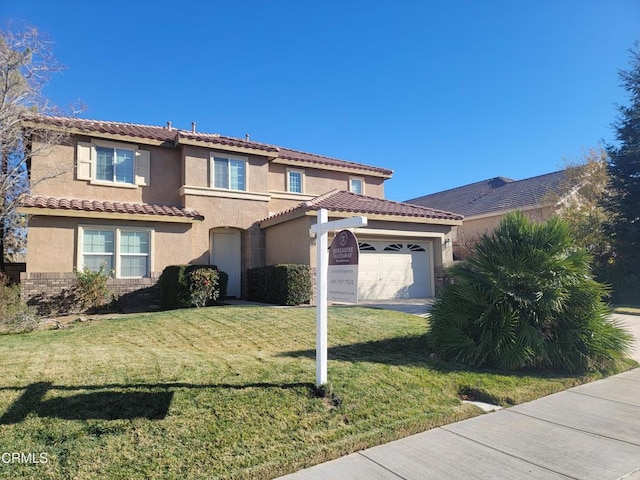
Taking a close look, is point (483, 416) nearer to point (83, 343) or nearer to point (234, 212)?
point (83, 343)

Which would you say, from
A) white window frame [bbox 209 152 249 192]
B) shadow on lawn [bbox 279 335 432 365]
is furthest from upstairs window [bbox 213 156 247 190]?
shadow on lawn [bbox 279 335 432 365]

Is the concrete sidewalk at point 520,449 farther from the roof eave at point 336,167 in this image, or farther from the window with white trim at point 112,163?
the roof eave at point 336,167

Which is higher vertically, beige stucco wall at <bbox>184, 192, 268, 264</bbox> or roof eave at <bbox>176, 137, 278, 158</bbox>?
roof eave at <bbox>176, 137, 278, 158</bbox>

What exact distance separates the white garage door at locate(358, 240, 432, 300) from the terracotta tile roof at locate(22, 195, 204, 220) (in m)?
6.47

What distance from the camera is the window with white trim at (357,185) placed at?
21609 mm

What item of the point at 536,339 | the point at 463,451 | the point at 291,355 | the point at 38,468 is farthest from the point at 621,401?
the point at 38,468

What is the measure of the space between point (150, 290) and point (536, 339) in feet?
40.4

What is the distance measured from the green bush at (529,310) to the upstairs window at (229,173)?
38.4 ft

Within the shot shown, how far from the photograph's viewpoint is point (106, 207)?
46.2 feet

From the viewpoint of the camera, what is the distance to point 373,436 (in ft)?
14.1

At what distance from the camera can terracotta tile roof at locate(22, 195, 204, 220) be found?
13244mm

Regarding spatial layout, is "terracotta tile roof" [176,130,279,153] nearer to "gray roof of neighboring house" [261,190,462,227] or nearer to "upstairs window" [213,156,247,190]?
"upstairs window" [213,156,247,190]

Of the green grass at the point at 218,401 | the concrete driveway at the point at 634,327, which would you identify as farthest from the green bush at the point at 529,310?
the concrete driveway at the point at 634,327

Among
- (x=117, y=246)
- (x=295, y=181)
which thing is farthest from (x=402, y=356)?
(x=295, y=181)
